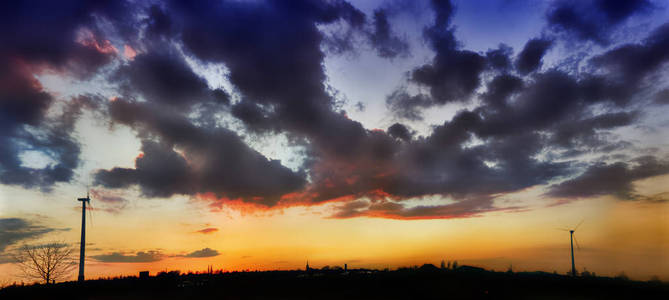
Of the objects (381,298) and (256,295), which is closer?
(381,298)

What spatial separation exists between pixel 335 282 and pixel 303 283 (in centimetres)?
441

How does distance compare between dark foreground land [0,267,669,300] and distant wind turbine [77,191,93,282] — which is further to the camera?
distant wind turbine [77,191,93,282]

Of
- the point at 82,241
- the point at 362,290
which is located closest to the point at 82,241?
the point at 82,241

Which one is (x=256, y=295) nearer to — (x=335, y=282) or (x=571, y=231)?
(x=335, y=282)

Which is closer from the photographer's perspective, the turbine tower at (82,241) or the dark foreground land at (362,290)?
the dark foreground land at (362,290)

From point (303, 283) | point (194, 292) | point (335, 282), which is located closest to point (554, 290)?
point (335, 282)

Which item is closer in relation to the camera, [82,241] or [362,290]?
[362,290]

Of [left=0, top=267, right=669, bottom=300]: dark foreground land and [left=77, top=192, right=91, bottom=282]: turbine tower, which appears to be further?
[left=77, top=192, right=91, bottom=282]: turbine tower

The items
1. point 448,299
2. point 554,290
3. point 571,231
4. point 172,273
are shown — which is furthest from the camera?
point 571,231

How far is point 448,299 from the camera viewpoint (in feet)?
144

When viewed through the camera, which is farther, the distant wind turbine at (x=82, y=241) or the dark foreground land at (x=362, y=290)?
the distant wind turbine at (x=82, y=241)

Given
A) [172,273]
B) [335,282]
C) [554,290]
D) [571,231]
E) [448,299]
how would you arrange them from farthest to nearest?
[571,231] < [172,273] < [335,282] < [554,290] < [448,299]

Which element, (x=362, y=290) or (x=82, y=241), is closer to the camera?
(x=362, y=290)

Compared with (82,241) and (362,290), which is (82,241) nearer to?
(82,241)
